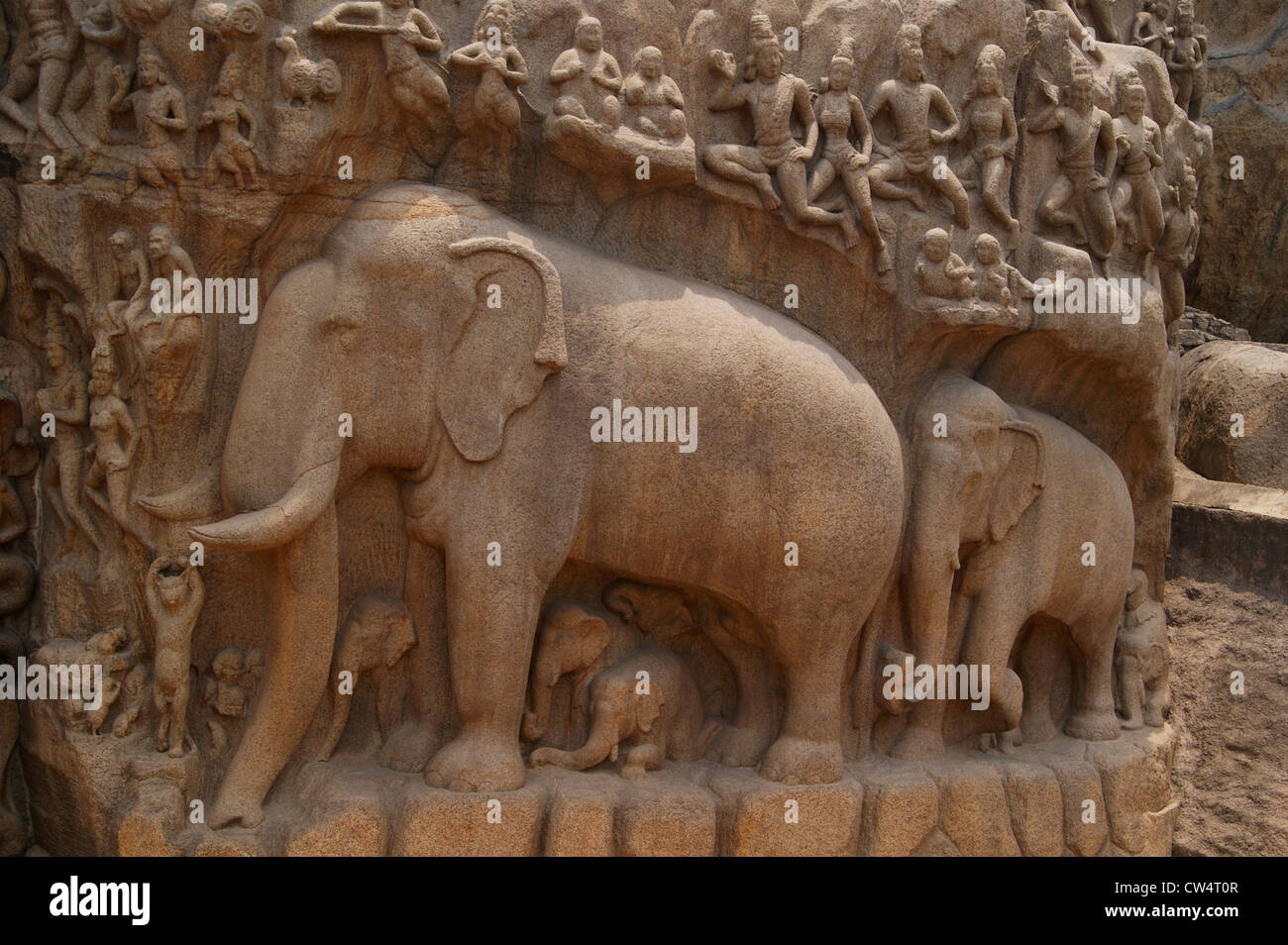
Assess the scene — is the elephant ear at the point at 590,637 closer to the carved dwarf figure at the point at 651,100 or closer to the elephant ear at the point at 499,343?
the elephant ear at the point at 499,343

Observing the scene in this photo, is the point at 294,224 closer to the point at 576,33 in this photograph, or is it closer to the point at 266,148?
the point at 266,148

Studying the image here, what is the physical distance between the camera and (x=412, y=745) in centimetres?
519

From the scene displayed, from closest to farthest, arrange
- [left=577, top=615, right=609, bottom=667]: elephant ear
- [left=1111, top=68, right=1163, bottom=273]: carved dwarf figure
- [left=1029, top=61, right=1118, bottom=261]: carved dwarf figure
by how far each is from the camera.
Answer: [left=577, top=615, right=609, bottom=667]: elephant ear → [left=1029, top=61, right=1118, bottom=261]: carved dwarf figure → [left=1111, top=68, right=1163, bottom=273]: carved dwarf figure

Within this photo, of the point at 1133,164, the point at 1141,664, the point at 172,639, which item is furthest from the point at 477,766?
the point at 1133,164

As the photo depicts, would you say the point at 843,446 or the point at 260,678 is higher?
the point at 843,446

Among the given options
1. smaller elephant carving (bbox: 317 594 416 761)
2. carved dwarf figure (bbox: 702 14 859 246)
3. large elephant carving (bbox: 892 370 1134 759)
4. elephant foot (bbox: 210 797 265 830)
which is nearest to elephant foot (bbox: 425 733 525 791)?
smaller elephant carving (bbox: 317 594 416 761)

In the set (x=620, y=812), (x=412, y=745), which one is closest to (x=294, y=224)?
(x=412, y=745)

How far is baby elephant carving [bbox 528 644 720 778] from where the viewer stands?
5211mm

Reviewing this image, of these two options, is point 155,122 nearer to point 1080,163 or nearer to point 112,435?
point 112,435

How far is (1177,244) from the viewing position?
6301 millimetres

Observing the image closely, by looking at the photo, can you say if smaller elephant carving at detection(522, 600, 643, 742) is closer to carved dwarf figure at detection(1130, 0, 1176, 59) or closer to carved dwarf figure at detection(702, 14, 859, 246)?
carved dwarf figure at detection(702, 14, 859, 246)

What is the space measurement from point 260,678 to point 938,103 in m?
3.52

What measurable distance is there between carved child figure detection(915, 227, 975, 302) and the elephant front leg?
196cm

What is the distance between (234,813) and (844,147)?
3.42 metres
